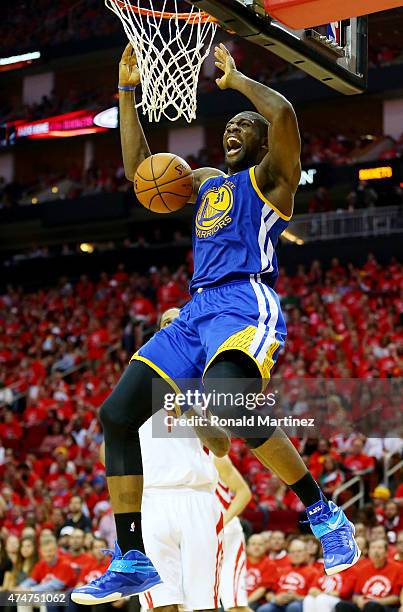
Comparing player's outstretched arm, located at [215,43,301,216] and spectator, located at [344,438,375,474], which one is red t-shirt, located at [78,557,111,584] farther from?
player's outstretched arm, located at [215,43,301,216]

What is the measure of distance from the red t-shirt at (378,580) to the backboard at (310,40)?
13.5 feet

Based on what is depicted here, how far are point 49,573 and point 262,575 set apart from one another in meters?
2.14

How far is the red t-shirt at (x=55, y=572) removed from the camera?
9.49 metres

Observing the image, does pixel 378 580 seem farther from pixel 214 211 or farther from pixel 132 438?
pixel 214 211

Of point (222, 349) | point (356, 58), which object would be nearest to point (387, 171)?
point (356, 58)

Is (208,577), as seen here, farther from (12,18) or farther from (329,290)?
(12,18)

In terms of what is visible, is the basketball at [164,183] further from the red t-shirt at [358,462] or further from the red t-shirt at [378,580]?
the red t-shirt at [358,462]

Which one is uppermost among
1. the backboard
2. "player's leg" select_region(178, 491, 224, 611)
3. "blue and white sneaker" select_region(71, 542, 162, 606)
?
the backboard

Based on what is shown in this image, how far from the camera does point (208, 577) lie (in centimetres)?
650

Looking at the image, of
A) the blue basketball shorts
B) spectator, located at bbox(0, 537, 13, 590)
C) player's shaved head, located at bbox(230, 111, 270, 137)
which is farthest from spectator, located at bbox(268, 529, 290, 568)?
player's shaved head, located at bbox(230, 111, 270, 137)

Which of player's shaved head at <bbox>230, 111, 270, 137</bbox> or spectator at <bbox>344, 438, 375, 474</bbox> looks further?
spectator at <bbox>344, 438, 375, 474</bbox>

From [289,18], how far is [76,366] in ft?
46.4

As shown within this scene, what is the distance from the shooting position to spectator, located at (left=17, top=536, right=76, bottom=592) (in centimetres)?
945

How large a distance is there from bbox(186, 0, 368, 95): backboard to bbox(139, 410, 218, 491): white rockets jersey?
2607 mm
